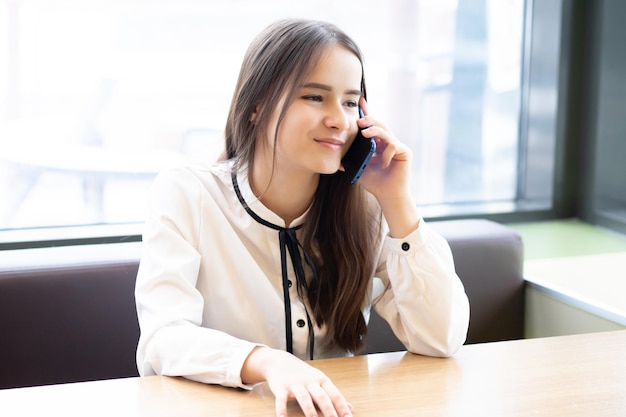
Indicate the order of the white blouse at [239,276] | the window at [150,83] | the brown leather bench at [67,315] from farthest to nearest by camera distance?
1. the window at [150,83]
2. the brown leather bench at [67,315]
3. the white blouse at [239,276]

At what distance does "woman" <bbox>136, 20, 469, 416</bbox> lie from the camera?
148cm

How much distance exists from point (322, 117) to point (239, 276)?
1.31ft

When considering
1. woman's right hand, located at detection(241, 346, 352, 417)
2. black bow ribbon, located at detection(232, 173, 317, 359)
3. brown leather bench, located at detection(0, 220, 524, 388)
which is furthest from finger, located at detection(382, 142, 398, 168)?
brown leather bench, located at detection(0, 220, 524, 388)

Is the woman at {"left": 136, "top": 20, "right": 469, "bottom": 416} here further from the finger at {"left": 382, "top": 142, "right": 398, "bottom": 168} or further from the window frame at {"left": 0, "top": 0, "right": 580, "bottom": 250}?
the window frame at {"left": 0, "top": 0, "right": 580, "bottom": 250}

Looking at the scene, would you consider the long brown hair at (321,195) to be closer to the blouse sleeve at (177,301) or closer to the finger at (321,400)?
the blouse sleeve at (177,301)

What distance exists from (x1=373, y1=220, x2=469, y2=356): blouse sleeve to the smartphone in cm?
17

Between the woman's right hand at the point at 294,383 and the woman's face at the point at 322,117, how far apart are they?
1.46ft

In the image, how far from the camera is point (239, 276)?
1.57 metres

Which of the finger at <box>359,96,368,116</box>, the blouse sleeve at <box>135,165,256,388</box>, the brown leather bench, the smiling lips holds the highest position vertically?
the finger at <box>359,96,368,116</box>

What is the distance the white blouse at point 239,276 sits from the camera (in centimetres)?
143

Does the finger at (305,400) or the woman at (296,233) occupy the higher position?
the woman at (296,233)

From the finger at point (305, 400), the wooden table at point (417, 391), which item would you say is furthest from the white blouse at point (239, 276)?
the finger at point (305, 400)

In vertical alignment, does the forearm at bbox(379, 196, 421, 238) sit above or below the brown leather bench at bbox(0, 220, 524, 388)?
above

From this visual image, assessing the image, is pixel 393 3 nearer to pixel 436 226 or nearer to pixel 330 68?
pixel 436 226
